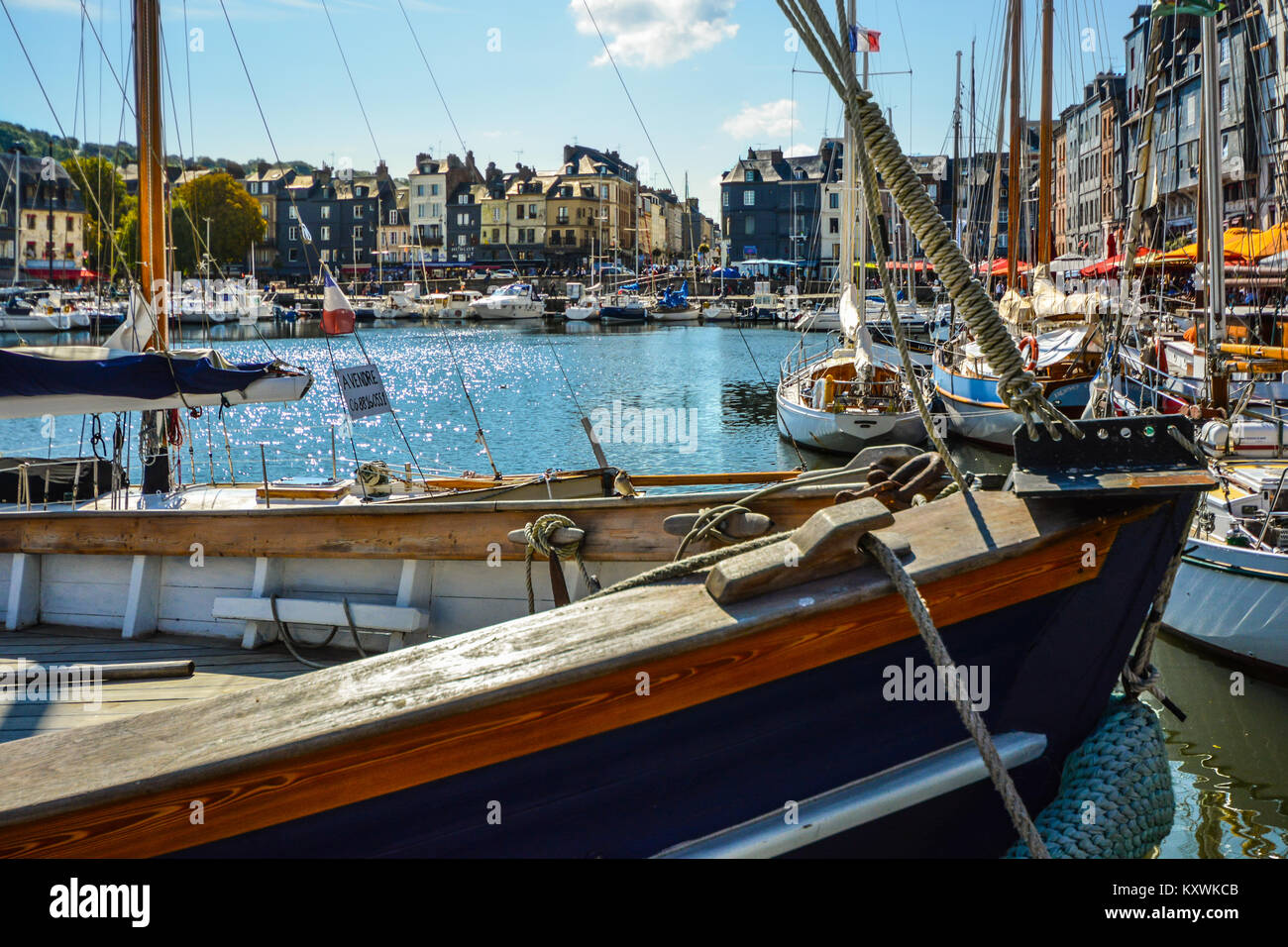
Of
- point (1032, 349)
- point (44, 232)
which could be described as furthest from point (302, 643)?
point (44, 232)

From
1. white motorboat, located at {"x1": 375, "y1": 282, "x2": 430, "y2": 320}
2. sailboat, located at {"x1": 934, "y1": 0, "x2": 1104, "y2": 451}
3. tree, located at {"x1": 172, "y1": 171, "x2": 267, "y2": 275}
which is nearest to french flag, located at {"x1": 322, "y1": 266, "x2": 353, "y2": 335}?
sailboat, located at {"x1": 934, "y1": 0, "x2": 1104, "y2": 451}

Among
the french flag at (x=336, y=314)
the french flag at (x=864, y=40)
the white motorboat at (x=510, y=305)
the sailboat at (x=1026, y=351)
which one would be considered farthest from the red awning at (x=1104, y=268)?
the white motorboat at (x=510, y=305)

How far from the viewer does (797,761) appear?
304cm

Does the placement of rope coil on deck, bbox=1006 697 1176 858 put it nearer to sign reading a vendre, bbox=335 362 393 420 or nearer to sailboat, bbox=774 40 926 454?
sign reading a vendre, bbox=335 362 393 420

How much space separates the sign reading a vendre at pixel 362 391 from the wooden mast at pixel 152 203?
2.60 m

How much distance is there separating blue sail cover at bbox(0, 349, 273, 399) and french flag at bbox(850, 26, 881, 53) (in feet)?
52.6

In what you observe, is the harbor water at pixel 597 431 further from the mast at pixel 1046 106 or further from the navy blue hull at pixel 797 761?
the mast at pixel 1046 106

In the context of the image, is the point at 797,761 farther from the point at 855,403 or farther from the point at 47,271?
the point at 47,271

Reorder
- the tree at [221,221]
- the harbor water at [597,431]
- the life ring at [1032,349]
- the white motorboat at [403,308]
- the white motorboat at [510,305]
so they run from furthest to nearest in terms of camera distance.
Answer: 1. the white motorboat at [403,308]
2. the tree at [221,221]
3. the white motorboat at [510,305]
4. the life ring at [1032,349]
5. the harbor water at [597,431]

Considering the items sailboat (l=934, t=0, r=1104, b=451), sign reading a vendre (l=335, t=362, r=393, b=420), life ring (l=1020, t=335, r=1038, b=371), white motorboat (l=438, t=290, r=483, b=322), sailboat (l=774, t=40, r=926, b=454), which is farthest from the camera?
white motorboat (l=438, t=290, r=483, b=322)

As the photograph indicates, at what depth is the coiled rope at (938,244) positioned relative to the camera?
2.98 metres

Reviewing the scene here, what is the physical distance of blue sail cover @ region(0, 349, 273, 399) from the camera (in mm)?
7773
